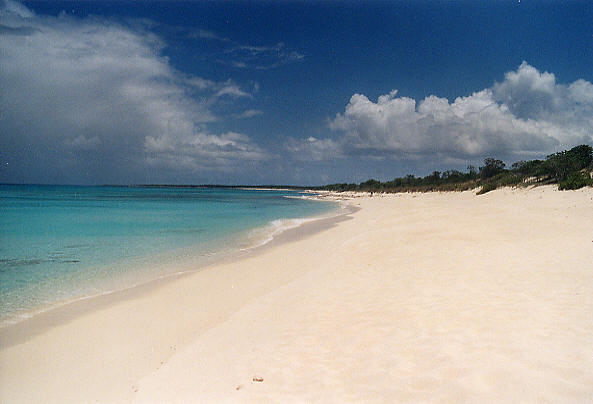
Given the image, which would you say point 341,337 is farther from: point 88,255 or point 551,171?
point 551,171

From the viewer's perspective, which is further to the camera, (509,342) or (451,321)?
(451,321)

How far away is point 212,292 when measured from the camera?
884cm

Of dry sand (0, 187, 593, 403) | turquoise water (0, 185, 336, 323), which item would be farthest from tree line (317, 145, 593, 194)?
turquoise water (0, 185, 336, 323)

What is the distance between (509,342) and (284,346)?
3038mm

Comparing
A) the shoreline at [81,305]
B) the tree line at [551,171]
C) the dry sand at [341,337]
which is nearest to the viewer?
the dry sand at [341,337]

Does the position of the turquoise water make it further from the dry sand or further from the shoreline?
the dry sand

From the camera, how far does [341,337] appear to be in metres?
5.13

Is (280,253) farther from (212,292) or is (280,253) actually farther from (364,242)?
(212,292)

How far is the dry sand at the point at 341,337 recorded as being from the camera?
12.1ft

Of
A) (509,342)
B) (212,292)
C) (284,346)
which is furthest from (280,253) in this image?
(509,342)

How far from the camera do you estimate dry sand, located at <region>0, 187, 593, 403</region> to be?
3.68 m

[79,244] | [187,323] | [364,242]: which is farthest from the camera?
[79,244]

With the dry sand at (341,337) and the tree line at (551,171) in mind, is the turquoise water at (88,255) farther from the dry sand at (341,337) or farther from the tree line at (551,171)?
the tree line at (551,171)

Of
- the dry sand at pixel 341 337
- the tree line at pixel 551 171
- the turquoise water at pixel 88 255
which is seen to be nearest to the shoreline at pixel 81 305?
the dry sand at pixel 341 337
